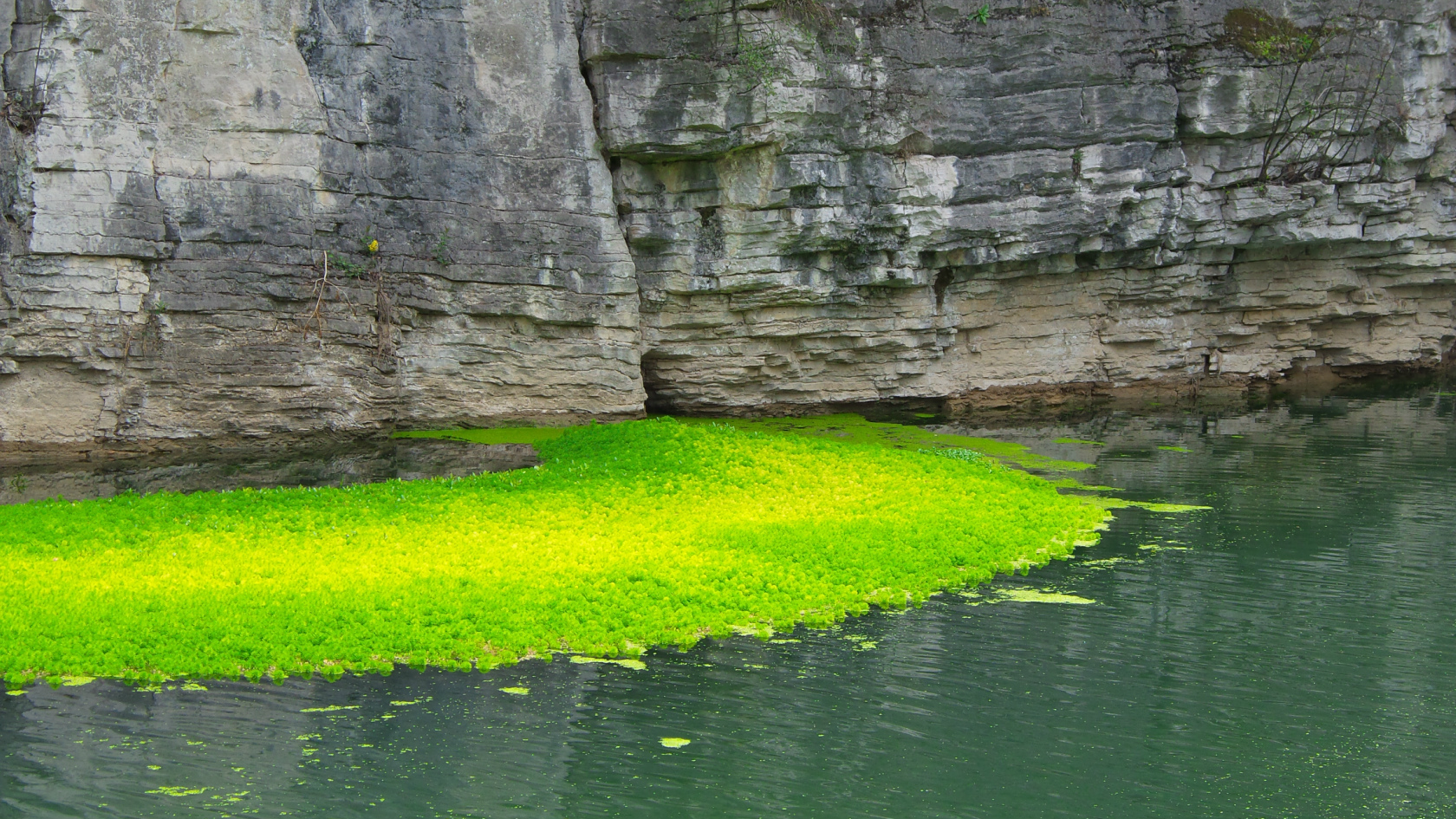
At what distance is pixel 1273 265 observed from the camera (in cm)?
2581

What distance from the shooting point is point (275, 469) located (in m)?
18.0

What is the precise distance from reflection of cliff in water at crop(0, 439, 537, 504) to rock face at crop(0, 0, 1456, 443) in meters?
0.60

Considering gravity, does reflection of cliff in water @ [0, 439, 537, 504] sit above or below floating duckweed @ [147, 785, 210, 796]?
above

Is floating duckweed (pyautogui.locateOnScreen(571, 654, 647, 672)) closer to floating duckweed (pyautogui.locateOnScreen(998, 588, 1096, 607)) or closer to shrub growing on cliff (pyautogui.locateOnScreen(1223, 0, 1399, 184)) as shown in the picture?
floating duckweed (pyautogui.locateOnScreen(998, 588, 1096, 607))

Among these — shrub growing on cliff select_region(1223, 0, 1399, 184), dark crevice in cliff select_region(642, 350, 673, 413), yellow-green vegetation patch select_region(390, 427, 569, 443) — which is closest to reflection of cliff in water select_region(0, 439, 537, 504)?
yellow-green vegetation patch select_region(390, 427, 569, 443)

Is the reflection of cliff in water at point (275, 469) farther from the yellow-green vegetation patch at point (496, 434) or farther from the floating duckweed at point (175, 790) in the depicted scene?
the floating duckweed at point (175, 790)

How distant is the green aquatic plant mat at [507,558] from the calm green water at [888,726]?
1.55 feet

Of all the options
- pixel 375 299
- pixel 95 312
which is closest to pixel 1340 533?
pixel 375 299

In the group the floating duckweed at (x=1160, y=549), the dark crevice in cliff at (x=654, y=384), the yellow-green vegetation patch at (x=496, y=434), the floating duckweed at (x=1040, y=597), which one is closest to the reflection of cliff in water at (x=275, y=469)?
the yellow-green vegetation patch at (x=496, y=434)

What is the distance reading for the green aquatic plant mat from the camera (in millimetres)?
9648

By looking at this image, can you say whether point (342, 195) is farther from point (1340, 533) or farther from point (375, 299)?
point (1340, 533)

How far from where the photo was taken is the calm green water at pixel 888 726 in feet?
24.4

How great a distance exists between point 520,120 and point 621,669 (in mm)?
13608

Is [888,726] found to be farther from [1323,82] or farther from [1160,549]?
[1323,82]
